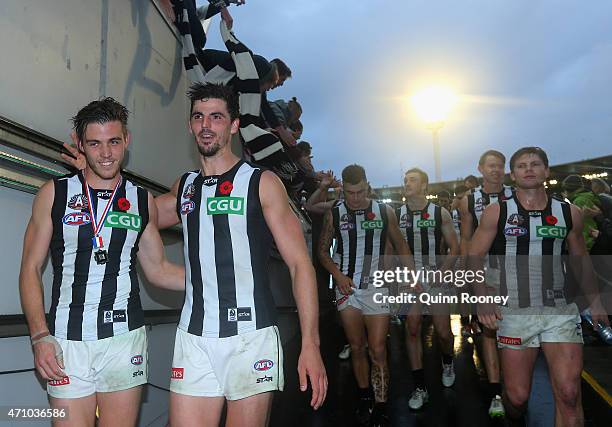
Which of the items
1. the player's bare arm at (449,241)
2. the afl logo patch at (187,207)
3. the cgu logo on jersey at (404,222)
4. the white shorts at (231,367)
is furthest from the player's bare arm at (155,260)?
the cgu logo on jersey at (404,222)

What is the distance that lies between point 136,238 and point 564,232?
320 cm

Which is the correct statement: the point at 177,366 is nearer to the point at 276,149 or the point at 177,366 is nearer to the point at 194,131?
the point at 194,131

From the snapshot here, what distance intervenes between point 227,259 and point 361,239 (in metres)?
3.09

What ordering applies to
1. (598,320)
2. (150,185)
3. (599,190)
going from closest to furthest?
1. (598,320)
2. (150,185)
3. (599,190)

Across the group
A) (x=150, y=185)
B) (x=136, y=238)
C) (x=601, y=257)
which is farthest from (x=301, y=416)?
(x=601, y=257)

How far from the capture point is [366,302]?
518 centimetres

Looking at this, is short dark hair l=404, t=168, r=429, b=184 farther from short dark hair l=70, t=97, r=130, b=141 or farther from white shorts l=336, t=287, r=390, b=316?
short dark hair l=70, t=97, r=130, b=141

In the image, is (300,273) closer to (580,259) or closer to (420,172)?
(580,259)

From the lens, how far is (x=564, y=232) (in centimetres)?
399

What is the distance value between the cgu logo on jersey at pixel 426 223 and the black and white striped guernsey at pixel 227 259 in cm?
454

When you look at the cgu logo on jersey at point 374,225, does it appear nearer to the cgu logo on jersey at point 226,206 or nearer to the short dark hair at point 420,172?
the short dark hair at point 420,172

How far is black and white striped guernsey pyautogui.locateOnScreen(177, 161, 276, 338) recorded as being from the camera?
261 centimetres

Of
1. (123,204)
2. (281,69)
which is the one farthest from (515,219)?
(281,69)

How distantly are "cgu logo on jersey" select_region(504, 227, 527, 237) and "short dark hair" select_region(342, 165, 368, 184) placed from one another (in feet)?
5.76
